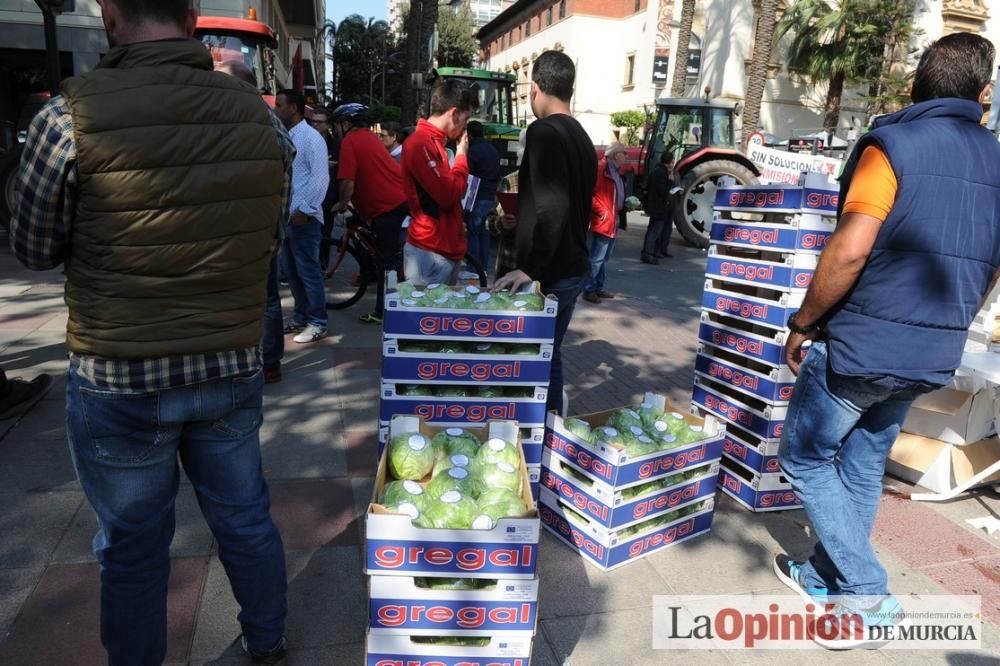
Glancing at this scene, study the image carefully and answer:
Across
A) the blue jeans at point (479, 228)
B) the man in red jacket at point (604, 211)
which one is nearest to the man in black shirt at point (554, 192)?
the man in red jacket at point (604, 211)

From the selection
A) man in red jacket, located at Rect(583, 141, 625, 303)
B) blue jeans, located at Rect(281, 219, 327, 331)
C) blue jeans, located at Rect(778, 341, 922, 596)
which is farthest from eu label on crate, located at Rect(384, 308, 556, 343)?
man in red jacket, located at Rect(583, 141, 625, 303)

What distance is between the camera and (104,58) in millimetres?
1707

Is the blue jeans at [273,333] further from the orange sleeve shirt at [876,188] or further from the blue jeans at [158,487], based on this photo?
the orange sleeve shirt at [876,188]

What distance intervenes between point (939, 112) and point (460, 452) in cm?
210

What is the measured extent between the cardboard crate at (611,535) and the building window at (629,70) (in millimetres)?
37413

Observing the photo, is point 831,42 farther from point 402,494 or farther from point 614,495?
point 402,494

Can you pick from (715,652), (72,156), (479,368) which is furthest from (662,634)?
(72,156)

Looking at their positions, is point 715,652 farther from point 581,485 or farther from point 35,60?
point 35,60

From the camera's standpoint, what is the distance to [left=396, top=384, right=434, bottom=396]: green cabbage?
3.25 meters

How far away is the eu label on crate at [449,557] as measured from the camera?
2.06 meters

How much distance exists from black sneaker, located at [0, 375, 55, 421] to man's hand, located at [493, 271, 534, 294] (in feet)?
10.4

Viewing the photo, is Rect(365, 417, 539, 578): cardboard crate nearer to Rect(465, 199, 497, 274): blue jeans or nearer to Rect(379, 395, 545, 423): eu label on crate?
Rect(379, 395, 545, 423): eu label on crate

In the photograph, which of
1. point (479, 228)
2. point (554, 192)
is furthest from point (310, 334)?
point (554, 192)

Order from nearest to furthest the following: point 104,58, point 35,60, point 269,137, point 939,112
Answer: point 104,58, point 269,137, point 939,112, point 35,60
